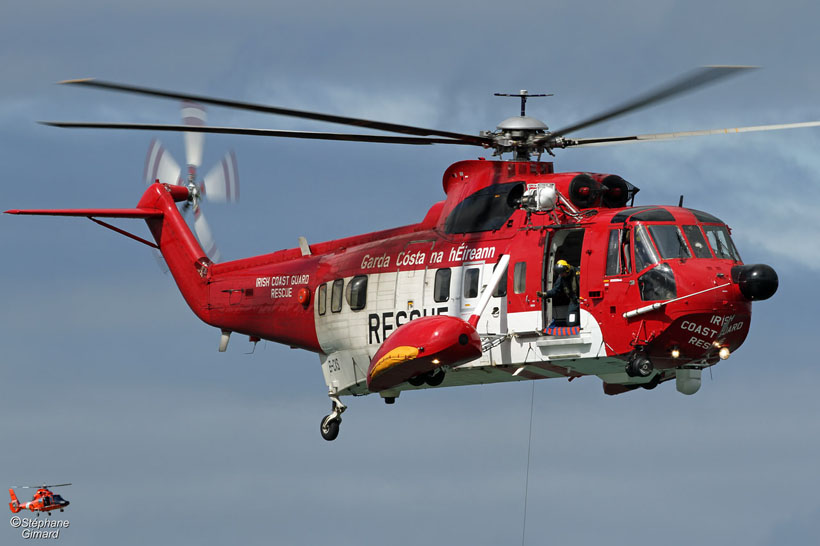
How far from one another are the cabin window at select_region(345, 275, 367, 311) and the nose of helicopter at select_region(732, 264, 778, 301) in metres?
8.01

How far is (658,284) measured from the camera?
24719mm

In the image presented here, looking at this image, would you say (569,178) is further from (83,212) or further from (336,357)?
(83,212)

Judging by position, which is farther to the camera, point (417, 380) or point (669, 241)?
point (417, 380)

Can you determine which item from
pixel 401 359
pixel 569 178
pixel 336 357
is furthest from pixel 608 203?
pixel 336 357

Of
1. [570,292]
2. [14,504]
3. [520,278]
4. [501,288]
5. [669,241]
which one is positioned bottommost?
[14,504]

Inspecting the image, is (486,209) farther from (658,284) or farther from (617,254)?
(658,284)

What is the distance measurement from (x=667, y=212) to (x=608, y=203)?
1.84 metres

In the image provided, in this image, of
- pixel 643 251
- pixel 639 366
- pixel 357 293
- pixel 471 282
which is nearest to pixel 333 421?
pixel 357 293

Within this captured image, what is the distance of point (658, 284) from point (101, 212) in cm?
1521

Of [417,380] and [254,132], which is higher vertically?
[254,132]

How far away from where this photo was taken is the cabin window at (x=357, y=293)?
29.5 m

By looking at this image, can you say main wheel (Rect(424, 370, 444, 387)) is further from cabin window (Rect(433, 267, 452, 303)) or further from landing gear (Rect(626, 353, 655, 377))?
landing gear (Rect(626, 353, 655, 377))

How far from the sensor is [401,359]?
26141mm

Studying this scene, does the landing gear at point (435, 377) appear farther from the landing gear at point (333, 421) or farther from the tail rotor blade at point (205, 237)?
the tail rotor blade at point (205, 237)
